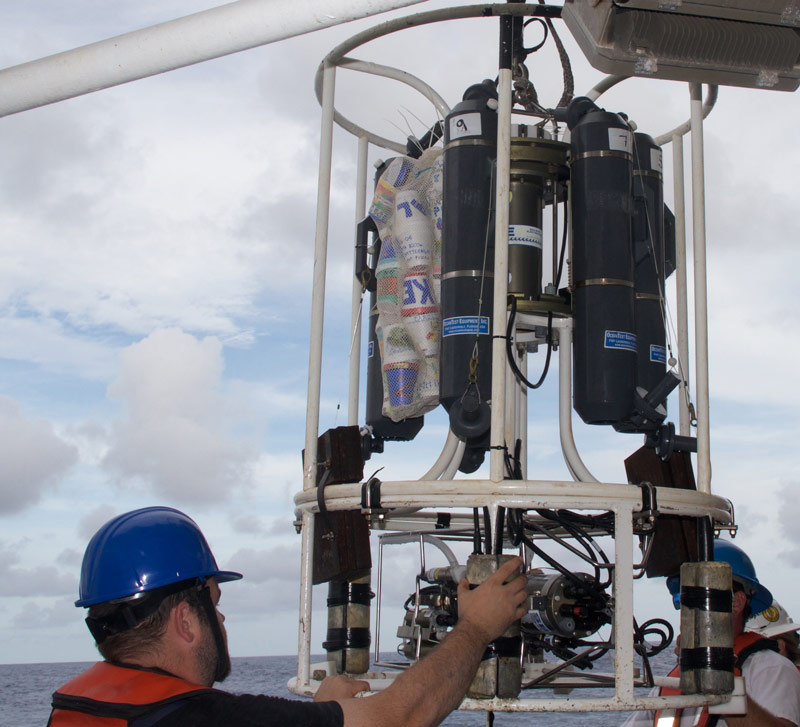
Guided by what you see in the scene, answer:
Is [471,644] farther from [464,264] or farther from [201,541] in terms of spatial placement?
[464,264]

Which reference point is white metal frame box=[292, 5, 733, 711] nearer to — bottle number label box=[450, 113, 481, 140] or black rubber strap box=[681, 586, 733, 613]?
black rubber strap box=[681, 586, 733, 613]

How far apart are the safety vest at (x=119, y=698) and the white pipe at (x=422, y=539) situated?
343 cm

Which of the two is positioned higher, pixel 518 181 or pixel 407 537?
pixel 518 181

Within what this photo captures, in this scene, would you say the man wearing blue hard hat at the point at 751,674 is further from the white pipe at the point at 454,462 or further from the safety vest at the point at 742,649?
the white pipe at the point at 454,462

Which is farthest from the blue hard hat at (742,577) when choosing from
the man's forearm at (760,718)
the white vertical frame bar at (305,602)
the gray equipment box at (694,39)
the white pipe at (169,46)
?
the white pipe at (169,46)

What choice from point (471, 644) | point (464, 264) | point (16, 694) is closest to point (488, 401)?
point (464, 264)

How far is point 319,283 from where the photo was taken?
5.67 m

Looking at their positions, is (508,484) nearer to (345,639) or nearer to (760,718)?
(345,639)

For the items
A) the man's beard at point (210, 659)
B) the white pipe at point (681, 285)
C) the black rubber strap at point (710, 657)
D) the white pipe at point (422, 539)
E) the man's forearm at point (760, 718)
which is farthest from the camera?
the white pipe at point (422, 539)

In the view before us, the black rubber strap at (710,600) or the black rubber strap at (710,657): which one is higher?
the black rubber strap at (710,600)

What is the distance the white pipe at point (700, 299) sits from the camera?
208 inches

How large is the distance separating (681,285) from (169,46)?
3.75 metres

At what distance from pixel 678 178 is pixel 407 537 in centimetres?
285

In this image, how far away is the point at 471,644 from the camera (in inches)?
151
